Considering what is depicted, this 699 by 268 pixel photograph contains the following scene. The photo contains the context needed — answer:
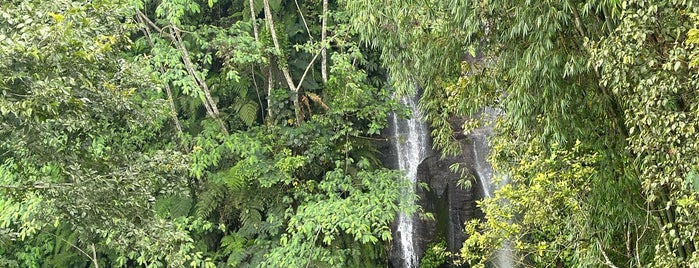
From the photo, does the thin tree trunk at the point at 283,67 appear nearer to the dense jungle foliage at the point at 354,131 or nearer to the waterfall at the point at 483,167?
the dense jungle foliage at the point at 354,131

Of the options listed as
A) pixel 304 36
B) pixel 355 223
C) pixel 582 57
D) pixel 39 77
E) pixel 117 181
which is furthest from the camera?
pixel 304 36

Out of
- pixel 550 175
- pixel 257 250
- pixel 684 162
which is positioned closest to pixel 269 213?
pixel 257 250

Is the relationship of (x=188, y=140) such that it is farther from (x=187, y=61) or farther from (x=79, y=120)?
(x=79, y=120)

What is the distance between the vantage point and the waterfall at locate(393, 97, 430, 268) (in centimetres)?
1100

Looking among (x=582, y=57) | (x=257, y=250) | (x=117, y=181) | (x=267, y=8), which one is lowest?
(x=257, y=250)

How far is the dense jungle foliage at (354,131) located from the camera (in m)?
4.02

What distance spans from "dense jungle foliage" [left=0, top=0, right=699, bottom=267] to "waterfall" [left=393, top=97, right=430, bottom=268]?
1286 mm

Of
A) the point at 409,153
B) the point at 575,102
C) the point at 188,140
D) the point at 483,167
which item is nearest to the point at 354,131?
the point at 409,153

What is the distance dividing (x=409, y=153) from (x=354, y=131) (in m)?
2.14

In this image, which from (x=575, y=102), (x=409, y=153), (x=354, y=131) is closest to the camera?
(x=575, y=102)

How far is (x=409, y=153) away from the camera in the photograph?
11242 millimetres

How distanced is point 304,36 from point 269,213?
127 inches

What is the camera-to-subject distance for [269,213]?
375 inches

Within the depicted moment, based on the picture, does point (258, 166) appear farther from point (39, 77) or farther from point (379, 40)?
point (39, 77)
